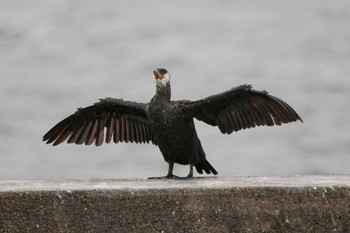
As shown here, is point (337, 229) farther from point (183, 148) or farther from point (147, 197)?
point (183, 148)

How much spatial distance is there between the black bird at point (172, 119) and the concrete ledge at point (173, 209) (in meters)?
1.05

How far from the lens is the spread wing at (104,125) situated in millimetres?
6443

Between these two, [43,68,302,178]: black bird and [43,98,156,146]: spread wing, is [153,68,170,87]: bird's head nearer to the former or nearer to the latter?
[43,68,302,178]: black bird

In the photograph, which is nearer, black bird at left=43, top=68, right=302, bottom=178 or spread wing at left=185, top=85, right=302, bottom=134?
black bird at left=43, top=68, right=302, bottom=178

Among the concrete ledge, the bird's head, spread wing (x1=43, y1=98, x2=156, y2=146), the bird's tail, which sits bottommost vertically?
the concrete ledge

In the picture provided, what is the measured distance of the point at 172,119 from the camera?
5715 mm

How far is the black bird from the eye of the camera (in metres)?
5.76

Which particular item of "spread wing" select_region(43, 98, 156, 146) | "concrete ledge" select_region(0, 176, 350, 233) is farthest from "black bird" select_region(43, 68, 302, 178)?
"concrete ledge" select_region(0, 176, 350, 233)

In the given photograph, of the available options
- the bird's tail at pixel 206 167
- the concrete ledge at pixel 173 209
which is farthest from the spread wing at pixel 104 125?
the concrete ledge at pixel 173 209

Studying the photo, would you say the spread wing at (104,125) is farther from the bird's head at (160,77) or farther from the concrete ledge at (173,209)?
the concrete ledge at (173,209)

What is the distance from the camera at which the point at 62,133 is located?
6.46m

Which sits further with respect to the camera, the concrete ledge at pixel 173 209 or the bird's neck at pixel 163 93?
the bird's neck at pixel 163 93

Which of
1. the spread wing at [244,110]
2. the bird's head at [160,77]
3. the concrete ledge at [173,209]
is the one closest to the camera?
the concrete ledge at [173,209]

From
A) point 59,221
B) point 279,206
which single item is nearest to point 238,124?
point 279,206
